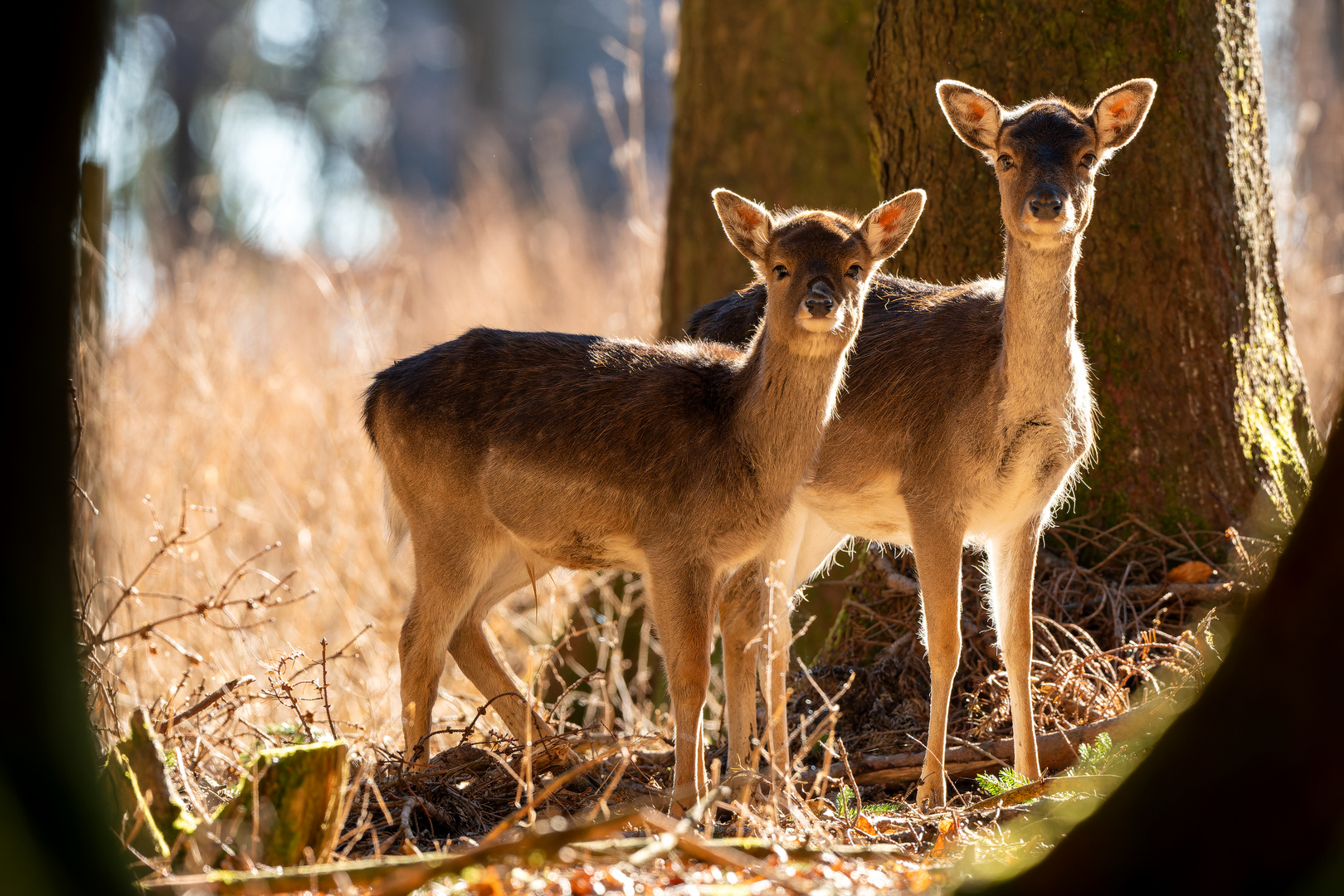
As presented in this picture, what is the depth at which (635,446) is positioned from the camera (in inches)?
194

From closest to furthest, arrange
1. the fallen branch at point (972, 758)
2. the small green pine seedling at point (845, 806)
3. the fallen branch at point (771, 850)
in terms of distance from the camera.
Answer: the fallen branch at point (771, 850) → the small green pine seedling at point (845, 806) → the fallen branch at point (972, 758)

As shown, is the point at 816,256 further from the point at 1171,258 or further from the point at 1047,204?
the point at 1171,258

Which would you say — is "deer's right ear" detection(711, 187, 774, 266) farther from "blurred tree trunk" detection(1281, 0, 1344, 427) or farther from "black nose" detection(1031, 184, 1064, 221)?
"blurred tree trunk" detection(1281, 0, 1344, 427)

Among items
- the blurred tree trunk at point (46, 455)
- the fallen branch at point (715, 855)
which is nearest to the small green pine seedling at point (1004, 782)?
the fallen branch at point (715, 855)

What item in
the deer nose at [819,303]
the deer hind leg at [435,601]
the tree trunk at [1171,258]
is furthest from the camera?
the tree trunk at [1171,258]

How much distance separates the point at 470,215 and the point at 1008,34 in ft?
33.4

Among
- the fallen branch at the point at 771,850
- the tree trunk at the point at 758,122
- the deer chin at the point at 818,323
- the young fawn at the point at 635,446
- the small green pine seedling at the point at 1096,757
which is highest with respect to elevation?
the tree trunk at the point at 758,122

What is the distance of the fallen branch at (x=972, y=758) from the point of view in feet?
15.9

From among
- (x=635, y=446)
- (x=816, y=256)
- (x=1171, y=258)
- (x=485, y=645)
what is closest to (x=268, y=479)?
(x=485, y=645)

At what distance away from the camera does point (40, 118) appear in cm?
279

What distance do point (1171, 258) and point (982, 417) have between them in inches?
57.2

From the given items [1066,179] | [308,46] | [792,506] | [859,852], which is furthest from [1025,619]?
[308,46]

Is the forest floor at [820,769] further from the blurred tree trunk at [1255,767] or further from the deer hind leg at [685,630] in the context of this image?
the blurred tree trunk at [1255,767]

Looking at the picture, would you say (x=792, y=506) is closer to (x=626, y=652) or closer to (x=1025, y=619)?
(x=1025, y=619)
